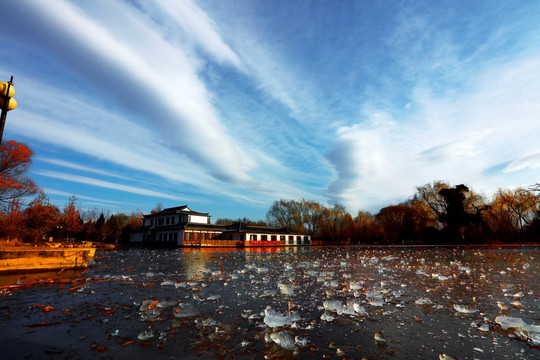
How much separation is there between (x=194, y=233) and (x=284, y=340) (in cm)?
3964

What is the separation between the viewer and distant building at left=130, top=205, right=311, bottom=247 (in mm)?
39075

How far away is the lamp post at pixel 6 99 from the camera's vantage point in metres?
5.68

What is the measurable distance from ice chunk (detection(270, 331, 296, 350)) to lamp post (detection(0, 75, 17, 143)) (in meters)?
7.42

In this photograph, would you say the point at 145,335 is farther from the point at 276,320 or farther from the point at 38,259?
the point at 38,259

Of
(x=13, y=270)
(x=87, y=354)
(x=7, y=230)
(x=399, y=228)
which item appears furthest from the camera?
(x=399, y=228)

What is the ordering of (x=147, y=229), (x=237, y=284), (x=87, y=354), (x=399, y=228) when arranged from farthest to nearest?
(x=399, y=228) < (x=147, y=229) < (x=237, y=284) < (x=87, y=354)

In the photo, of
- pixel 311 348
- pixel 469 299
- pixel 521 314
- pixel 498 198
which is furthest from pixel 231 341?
pixel 498 198

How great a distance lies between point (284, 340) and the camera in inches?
109

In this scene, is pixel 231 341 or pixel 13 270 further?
pixel 13 270

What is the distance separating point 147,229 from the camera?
153ft

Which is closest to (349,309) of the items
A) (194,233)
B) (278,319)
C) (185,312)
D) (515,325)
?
(278,319)

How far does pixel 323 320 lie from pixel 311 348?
1.01 m

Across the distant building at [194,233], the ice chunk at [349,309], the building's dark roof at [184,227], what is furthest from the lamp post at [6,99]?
the building's dark roof at [184,227]

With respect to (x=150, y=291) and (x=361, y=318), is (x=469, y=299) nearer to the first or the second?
(x=361, y=318)
